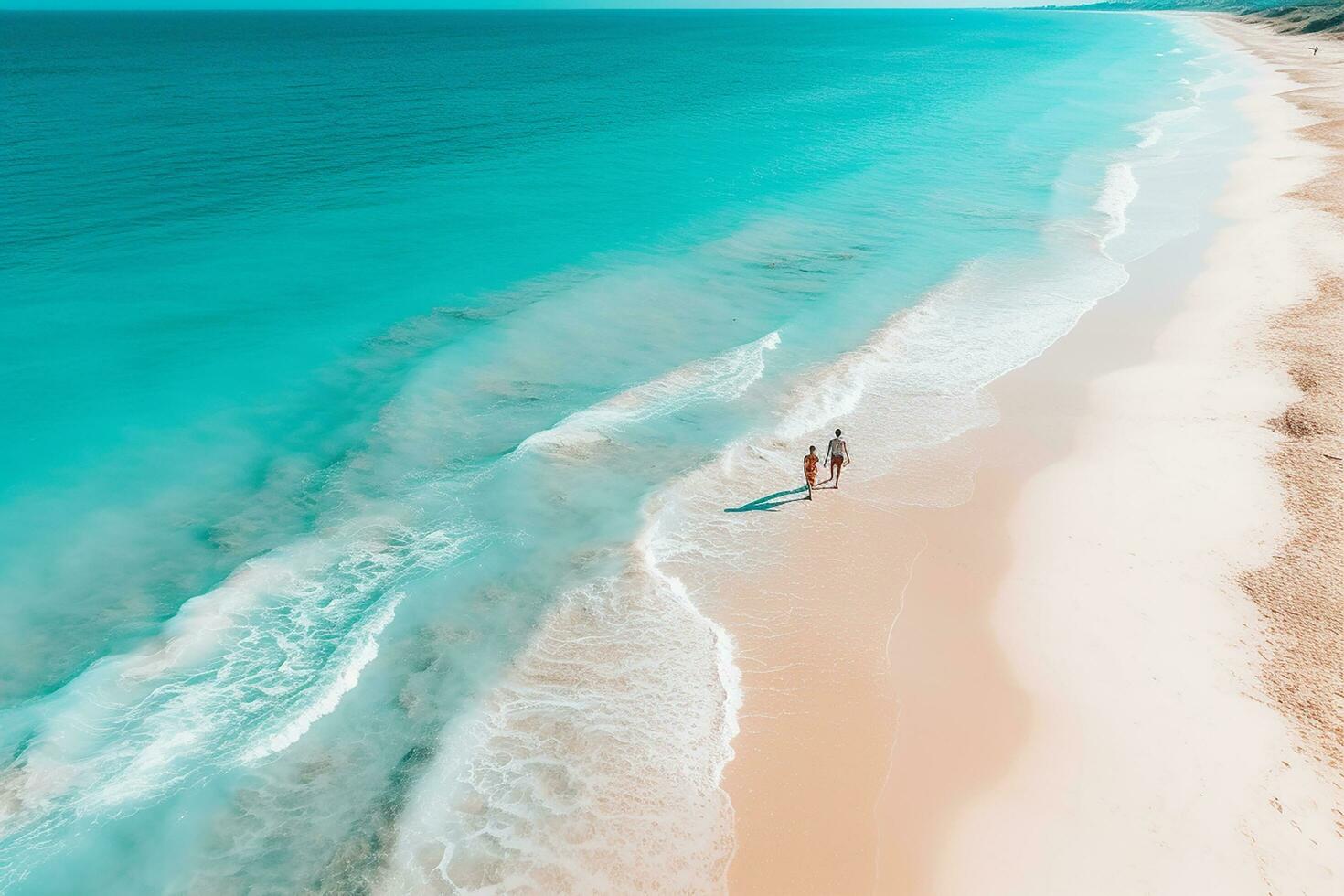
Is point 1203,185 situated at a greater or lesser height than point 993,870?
lesser

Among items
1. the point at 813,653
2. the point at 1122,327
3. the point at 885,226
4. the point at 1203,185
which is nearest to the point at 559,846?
the point at 813,653

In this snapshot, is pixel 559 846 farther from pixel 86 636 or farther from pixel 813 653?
pixel 86 636

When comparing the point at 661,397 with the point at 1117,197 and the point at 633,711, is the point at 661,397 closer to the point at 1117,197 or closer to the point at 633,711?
the point at 633,711

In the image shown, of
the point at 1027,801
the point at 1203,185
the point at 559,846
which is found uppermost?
the point at 559,846

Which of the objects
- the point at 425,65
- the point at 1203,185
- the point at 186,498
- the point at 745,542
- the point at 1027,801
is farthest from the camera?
the point at 425,65

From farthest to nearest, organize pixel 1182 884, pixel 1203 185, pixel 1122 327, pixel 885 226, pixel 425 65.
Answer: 1. pixel 425 65
2. pixel 1203 185
3. pixel 885 226
4. pixel 1122 327
5. pixel 1182 884

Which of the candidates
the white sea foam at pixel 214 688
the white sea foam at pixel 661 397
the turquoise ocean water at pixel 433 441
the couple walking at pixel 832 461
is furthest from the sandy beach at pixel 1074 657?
the white sea foam at pixel 214 688

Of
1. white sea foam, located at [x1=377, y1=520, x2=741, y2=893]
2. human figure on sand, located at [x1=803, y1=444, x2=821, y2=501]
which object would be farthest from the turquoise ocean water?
human figure on sand, located at [x1=803, y1=444, x2=821, y2=501]
